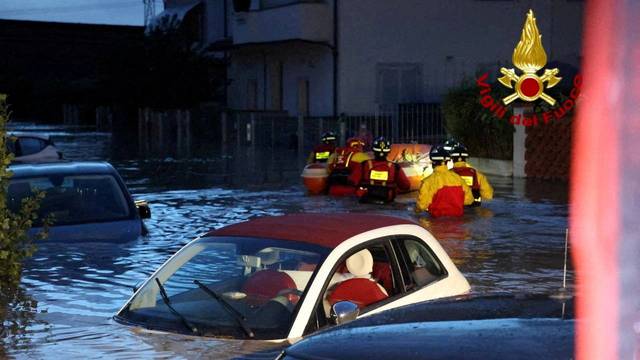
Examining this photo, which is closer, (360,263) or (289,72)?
(360,263)

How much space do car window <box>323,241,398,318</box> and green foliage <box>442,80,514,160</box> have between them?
1952 cm

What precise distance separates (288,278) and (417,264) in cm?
110

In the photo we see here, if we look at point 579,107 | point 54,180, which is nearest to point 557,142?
point 579,107

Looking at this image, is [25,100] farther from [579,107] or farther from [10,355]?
[10,355]

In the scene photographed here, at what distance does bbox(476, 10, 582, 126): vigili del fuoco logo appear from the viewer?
25281 mm

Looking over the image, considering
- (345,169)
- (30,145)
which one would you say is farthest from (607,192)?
(30,145)

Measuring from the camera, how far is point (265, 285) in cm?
661

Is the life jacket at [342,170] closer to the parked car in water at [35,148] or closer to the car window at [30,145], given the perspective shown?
the parked car in water at [35,148]

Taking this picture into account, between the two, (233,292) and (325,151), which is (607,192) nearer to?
(233,292)

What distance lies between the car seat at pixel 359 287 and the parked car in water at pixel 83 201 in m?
4.99

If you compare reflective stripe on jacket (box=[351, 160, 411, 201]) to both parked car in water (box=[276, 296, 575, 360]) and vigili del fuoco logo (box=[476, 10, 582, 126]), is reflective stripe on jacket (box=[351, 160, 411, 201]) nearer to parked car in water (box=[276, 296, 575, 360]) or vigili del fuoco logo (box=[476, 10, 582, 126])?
vigili del fuoco logo (box=[476, 10, 582, 126])

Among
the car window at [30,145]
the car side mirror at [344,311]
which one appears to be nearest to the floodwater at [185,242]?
the car side mirror at [344,311]

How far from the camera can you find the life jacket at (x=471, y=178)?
58.2 feet

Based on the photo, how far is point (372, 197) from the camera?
19078 mm
